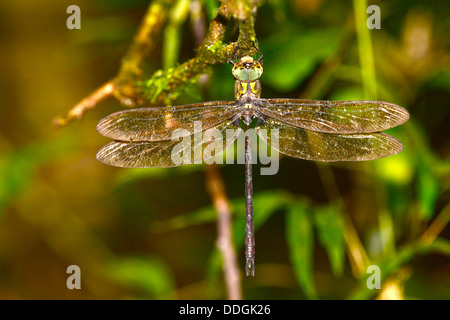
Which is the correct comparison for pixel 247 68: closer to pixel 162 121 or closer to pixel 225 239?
pixel 162 121

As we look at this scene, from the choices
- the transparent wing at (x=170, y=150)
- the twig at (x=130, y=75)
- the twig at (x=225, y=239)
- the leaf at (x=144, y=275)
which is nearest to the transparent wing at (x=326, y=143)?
the transparent wing at (x=170, y=150)

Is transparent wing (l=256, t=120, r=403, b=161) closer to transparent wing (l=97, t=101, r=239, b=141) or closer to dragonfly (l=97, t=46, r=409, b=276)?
dragonfly (l=97, t=46, r=409, b=276)

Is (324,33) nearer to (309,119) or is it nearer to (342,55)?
(342,55)

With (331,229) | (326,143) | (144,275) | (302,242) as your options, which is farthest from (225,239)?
(144,275)

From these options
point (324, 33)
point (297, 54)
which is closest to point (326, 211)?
point (297, 54)

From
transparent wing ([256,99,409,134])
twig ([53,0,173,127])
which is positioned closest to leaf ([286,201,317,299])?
transparent wing ([256,99,409,134])
